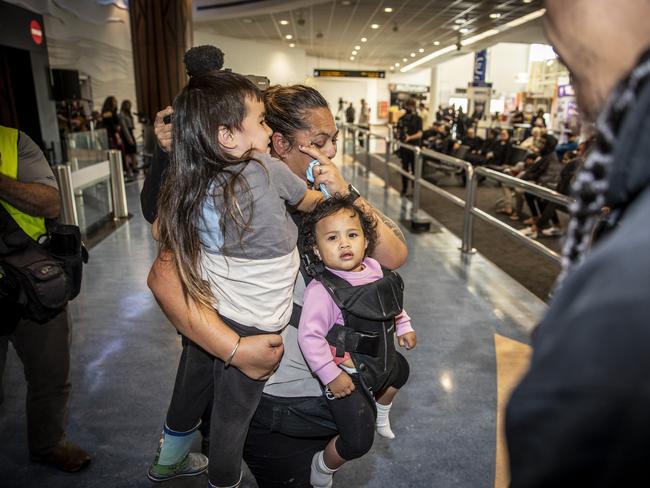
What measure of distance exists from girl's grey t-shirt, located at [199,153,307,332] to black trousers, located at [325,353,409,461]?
251 mm

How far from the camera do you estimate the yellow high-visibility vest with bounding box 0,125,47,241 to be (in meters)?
1.97

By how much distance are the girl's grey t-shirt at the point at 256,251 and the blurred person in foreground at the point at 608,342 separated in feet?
2.74

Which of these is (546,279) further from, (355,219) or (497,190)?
(497,190)

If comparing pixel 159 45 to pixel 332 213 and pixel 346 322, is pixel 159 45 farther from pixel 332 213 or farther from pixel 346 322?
pixel 346 322

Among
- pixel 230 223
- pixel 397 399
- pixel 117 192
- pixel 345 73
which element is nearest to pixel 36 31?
pixel 117 192

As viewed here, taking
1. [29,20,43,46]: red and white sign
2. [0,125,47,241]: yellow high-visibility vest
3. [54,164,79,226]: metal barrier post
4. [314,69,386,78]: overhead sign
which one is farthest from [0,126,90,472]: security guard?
[314,69,386,78]: overhead sign

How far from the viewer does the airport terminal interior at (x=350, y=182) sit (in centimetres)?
238

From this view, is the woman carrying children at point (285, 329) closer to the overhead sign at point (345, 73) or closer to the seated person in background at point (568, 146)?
the seated person in background at point (568, 146)

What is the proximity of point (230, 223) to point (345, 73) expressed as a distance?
101ft

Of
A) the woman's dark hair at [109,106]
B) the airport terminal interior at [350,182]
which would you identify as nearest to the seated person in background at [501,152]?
the airport terminal interior at [350,182]

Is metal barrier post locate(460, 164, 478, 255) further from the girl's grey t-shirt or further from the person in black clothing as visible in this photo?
the person in black clothing

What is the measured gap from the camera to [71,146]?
6223mm

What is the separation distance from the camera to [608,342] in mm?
361

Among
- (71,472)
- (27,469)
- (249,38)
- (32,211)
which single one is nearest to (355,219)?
(32,211)
